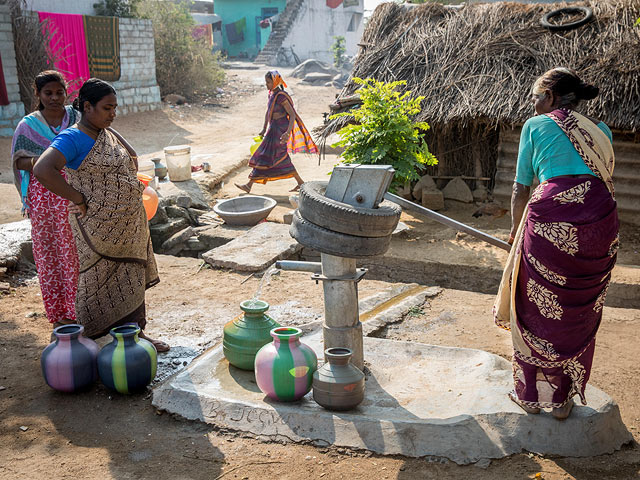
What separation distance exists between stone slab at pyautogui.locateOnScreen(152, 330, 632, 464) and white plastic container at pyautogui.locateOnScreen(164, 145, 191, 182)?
559cm

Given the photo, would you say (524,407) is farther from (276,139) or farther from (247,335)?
(276,139)

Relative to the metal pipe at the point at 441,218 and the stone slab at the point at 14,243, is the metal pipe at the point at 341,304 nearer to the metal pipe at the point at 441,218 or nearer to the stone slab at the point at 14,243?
the metal pipe at the point at 441,218

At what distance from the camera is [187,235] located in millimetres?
7062

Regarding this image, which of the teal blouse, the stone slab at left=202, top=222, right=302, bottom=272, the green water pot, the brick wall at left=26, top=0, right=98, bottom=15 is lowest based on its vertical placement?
the stone slab at left=202, top=222, right=302, bottom=272

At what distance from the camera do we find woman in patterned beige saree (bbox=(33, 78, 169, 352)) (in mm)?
3281

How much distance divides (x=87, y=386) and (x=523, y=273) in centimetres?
236

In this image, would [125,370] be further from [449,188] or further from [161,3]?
[161,3]

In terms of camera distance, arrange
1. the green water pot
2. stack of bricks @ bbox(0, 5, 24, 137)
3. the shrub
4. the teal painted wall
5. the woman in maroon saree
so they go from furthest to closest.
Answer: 1. the teal painted wall
2. the shrub
3. stack of bricks @ bbox(0, 5, 24, 137)
4. the woman in maroon saree
5. the green water pot

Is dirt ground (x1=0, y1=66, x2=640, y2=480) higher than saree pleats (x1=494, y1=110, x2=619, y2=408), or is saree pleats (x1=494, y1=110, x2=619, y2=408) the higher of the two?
saree pleats (x1=494, y1=110, x2=619, y2=408)

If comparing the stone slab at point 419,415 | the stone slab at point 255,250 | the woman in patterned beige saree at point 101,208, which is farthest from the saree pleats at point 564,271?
the stone slab at point 255,250

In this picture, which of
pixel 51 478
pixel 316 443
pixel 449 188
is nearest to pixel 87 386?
pixel 51 478

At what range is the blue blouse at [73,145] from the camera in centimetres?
326

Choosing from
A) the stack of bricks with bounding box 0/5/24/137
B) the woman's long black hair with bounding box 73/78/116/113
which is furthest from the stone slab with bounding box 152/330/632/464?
the stack of bricks with bounding box 0/5/24/137

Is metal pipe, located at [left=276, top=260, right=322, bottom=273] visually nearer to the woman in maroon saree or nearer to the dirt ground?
the dirt ground
